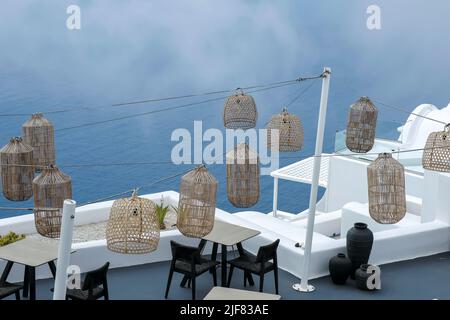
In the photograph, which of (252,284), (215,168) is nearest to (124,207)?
(252,284)

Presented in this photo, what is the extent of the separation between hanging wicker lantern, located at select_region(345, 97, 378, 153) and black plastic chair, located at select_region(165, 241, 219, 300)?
224cm

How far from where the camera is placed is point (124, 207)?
25.5ft

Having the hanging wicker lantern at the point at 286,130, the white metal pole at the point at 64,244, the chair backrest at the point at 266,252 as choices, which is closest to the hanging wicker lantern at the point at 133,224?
the white metal pole at the point at 64,244

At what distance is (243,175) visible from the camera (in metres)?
8.77

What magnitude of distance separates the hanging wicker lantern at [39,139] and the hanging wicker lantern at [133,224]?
129 centimetres

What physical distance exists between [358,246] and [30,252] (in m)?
4.10

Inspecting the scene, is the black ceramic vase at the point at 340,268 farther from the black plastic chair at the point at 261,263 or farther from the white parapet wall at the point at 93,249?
the white parapet wall at the point at 93,249

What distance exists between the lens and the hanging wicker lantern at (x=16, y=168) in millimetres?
8141

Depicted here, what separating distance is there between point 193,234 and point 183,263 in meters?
1.92

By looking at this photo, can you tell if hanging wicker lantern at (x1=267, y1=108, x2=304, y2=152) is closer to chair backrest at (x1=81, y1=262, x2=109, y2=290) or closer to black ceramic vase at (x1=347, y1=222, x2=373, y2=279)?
black ceramic vase at (x1=347, y1=222, x2=373, y2=279)

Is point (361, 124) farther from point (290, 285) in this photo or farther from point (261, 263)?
point (290, 285)

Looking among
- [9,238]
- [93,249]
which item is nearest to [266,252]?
[93,249]

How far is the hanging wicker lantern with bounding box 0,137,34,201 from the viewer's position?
8141mm
